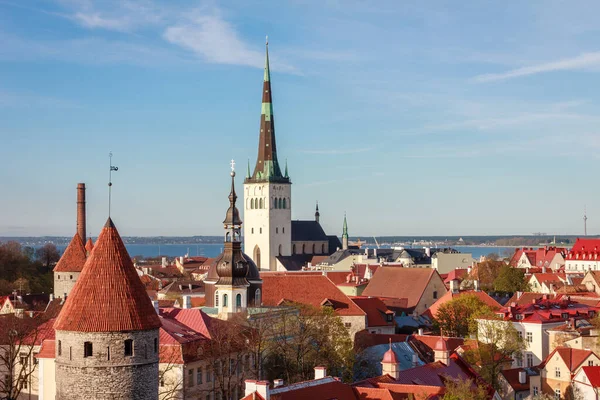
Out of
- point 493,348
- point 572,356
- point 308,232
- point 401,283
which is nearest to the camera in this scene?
point 493,348

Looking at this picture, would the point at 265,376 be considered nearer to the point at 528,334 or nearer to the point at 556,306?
the point at 528,334

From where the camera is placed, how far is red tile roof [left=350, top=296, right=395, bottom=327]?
69.5m

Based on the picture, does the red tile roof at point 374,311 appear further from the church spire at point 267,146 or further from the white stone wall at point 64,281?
the church spire at point 267,146

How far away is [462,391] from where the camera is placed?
113ft

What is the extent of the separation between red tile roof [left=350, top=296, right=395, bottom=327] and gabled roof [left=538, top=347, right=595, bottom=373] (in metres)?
17.5

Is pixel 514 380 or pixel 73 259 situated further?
pixel 73 259

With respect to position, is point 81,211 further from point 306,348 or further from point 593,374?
point 593,374

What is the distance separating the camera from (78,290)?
88.5 ft

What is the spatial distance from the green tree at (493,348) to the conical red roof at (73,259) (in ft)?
92.6

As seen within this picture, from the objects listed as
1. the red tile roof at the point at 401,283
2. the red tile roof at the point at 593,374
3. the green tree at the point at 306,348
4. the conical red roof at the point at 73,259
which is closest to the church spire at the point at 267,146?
the red tile roof at the point at 401,283

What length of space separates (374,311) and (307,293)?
587 centimetres

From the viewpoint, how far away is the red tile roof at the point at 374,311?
6950 centimetres

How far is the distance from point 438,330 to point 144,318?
42690 millimetres

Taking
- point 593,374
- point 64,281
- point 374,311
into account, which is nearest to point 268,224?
point 374,311
